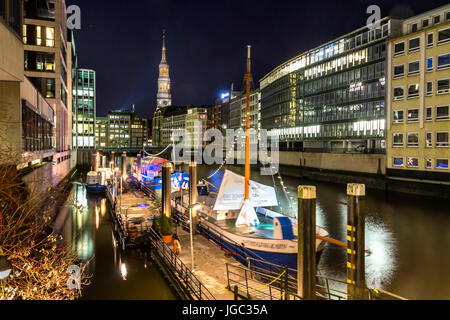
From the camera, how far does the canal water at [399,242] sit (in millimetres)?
17000

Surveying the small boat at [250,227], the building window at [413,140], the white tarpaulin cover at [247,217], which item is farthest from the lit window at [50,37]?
the building window at [413,140]

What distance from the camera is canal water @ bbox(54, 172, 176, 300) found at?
51.3 feet

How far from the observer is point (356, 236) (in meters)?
9.82

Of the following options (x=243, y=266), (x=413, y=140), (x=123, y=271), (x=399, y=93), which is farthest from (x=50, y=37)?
(x=413, y=140)

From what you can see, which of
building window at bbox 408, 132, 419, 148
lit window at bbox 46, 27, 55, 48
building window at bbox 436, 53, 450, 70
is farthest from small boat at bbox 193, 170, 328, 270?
lit window at bbox 46, 27, 55, 48

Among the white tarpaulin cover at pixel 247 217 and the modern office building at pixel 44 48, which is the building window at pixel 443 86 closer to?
the white tarpaulin cover at pixel 247 217

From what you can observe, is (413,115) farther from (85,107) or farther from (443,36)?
(85,107)

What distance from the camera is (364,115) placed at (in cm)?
5391

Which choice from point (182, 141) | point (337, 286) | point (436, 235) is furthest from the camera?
point (182, 141)

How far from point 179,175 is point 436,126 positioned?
32288mm

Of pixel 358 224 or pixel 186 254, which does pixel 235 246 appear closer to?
pixel 186 254

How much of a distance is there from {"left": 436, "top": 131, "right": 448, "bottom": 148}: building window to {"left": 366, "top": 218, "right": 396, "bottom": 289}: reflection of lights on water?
17.3 m
